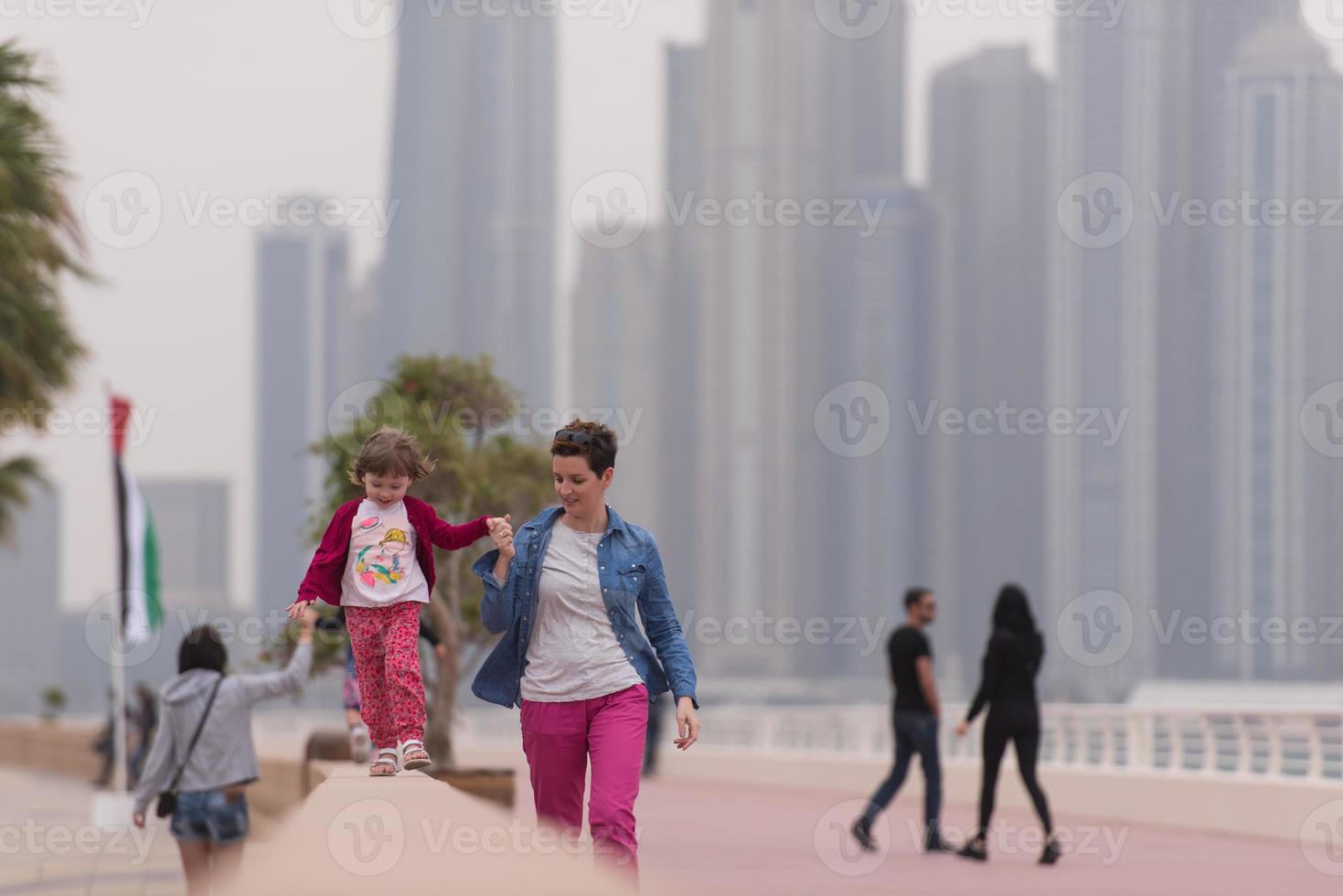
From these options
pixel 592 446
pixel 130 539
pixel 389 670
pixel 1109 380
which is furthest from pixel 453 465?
pixel 1109 380

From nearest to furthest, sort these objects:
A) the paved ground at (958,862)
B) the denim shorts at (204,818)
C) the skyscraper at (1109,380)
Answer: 1. the denim shorts at (204,818)
2. the paved ground at (958,862)
3. the skyscraper at (1109,380)

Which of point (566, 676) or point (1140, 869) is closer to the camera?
point (566, 676)

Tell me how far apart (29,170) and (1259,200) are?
174m

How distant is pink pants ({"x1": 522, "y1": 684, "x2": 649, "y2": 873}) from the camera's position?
5.84m

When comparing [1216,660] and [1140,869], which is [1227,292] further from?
[1140,869]

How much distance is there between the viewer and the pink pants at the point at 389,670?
20.0 ft

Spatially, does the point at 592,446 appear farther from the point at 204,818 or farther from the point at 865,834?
the point at 865,834

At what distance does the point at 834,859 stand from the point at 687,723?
7.32 metres

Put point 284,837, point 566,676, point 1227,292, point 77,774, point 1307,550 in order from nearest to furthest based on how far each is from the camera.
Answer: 1. point 284,837
2. point 566,676
3. point 77,774
4. point 1307,550
5. point 1227,292

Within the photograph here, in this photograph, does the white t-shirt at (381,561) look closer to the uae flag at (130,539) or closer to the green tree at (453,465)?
the green tree at (453,465)

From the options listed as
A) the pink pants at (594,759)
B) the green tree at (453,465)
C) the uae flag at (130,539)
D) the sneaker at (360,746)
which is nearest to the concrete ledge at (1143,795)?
the green tree at (453,465)

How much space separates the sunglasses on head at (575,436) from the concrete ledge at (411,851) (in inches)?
46.6

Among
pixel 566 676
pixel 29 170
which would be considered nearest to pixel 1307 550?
pixel 29 170

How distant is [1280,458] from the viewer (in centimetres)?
17012
